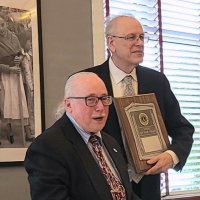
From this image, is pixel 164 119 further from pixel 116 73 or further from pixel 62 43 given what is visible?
pixel 62 43

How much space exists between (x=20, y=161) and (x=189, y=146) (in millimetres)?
878

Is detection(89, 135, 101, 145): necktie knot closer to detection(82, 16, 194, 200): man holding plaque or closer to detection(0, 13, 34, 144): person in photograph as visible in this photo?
detection(82, 16, 194, 200): man holding plaque

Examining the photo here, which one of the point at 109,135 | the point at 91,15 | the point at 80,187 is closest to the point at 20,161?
the point at 109,135

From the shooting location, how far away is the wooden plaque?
6.84 feet

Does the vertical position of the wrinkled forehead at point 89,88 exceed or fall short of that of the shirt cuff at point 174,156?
it exceeds it

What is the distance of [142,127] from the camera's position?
84.5 inches

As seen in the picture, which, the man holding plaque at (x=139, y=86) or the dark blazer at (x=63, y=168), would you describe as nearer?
the dark blazer at (x=63, y=168)

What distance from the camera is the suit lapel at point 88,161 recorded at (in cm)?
173

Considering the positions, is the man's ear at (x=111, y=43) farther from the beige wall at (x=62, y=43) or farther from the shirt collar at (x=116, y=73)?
the beige wall at (x=62, y=43)

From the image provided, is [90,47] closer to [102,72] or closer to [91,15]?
[91,15]

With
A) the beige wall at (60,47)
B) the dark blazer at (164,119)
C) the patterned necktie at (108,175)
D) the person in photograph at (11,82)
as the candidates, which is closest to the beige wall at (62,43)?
the beige wall at (60,47)

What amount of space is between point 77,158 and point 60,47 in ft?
3.38

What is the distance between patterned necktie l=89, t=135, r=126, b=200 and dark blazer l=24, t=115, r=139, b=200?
5 cm

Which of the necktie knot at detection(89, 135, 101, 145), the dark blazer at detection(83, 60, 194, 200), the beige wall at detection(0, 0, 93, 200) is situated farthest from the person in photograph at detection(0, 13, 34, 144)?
the necktie knot at detection(89, 135, 101, 145)
